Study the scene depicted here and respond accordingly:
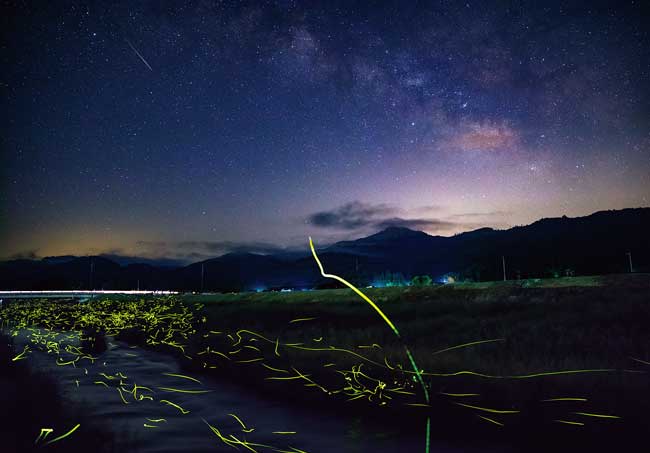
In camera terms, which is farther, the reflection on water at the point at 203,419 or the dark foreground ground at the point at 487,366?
the dark foreground ground at the point at 487,366

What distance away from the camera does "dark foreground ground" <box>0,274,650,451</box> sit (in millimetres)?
13078

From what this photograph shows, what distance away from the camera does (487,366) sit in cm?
1753

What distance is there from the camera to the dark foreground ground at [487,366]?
42.9 feet

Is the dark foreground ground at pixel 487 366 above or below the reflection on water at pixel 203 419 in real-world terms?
above

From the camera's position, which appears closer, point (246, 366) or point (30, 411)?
point (30, 411)

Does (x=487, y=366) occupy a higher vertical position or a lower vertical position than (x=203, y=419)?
higher

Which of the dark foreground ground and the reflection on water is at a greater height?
the dark foreground ground

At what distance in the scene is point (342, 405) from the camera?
17156 mm

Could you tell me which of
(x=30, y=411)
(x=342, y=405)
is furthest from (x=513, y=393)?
(x=30, y=411)

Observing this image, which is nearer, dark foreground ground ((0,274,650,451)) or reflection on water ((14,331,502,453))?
reflection on water ((14,331,502,453))

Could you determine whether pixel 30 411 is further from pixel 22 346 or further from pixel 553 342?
pixel 22 346

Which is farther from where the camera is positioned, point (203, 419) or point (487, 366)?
point (487, 366)

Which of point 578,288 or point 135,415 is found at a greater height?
point 578,288

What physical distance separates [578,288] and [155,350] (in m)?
30.0
